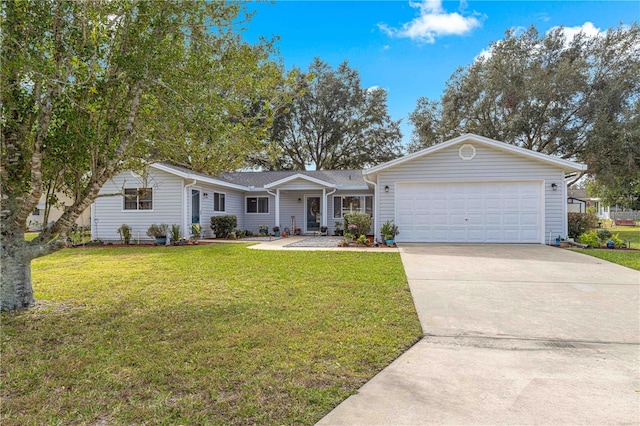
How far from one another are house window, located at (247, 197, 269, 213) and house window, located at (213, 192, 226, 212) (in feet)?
7.48

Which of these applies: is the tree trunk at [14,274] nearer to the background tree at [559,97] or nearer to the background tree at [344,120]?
the background tree at [559,97]

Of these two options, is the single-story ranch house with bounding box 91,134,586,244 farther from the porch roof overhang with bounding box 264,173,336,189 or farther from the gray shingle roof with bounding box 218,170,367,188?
the gray shingle roof with bounding box 218,170,367,188

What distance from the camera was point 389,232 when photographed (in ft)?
40.3

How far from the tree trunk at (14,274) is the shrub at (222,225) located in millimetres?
10672

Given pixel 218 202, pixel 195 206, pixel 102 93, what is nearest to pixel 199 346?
pixel 102 93

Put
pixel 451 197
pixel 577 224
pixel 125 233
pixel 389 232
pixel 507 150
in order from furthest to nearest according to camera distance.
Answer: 1. pixel 125 233
2. pixel 577 224
3. pixel 451 197
4. pixel 389 232
5. pixel 507 150

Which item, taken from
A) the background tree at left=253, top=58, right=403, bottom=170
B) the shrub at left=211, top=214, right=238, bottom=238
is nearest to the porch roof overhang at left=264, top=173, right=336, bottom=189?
the shrub at left=211, top=214, right=238, bottom=238

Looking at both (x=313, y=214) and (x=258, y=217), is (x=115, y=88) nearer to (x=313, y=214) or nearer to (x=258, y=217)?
(x=313, y=214)

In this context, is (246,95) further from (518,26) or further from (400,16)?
(518,26)

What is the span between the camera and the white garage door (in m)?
12.1

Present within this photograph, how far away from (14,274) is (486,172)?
41.3ft

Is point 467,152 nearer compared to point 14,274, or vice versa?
point 14,274

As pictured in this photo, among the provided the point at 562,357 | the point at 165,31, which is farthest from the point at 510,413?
the point at 165,31

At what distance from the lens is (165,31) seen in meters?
4.64
